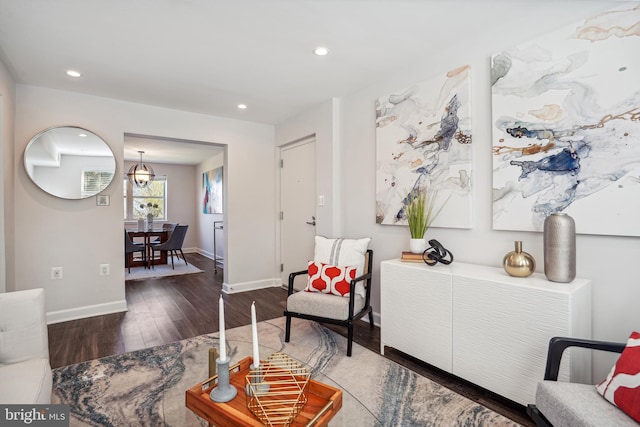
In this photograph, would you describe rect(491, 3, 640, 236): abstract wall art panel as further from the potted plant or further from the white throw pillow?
the white throw pillow

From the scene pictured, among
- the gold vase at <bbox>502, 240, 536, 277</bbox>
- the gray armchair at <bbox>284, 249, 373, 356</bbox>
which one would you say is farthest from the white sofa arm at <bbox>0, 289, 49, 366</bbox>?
the gold vase at <bbox>502, 240, 536, 277</bbox>

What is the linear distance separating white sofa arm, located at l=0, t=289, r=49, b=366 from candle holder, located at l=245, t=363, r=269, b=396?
114 centimetres

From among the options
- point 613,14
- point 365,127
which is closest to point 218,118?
point 365,127

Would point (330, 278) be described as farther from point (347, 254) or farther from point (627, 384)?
point (627, 384)

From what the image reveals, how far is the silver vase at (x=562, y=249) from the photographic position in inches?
65.6

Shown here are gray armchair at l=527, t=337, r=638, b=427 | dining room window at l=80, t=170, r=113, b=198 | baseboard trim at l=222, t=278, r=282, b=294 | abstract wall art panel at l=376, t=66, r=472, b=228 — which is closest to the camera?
gray armchair at l=527, t=337, r=638, b=427

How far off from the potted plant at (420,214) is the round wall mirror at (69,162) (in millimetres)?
3157

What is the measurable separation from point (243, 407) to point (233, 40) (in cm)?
229

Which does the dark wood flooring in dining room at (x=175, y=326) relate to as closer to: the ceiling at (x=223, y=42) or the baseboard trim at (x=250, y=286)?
the baseboard trim at (x=250, y=286)

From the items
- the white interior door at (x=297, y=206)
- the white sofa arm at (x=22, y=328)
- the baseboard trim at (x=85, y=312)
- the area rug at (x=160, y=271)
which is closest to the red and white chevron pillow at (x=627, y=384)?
the white sofa arm at (x=22, y=328)

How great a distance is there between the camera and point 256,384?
128cm

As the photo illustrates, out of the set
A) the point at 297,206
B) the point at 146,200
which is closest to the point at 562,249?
the point at 297,206

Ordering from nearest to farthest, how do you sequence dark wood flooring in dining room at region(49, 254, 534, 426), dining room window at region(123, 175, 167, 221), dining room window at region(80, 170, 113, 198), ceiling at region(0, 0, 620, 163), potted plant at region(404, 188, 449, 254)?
1. ceiling at region(0, 0, 620, 163)
2. dark wood flooring in dining room at region(49, 254, 534, 426)
3. potted plant at region(404, 188, 449, 254)
4. dining room window at region(80, 170, 113, 198)
5. dining room window at region(123, 175, 167, 221)

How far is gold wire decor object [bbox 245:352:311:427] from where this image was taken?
3.67 feet
